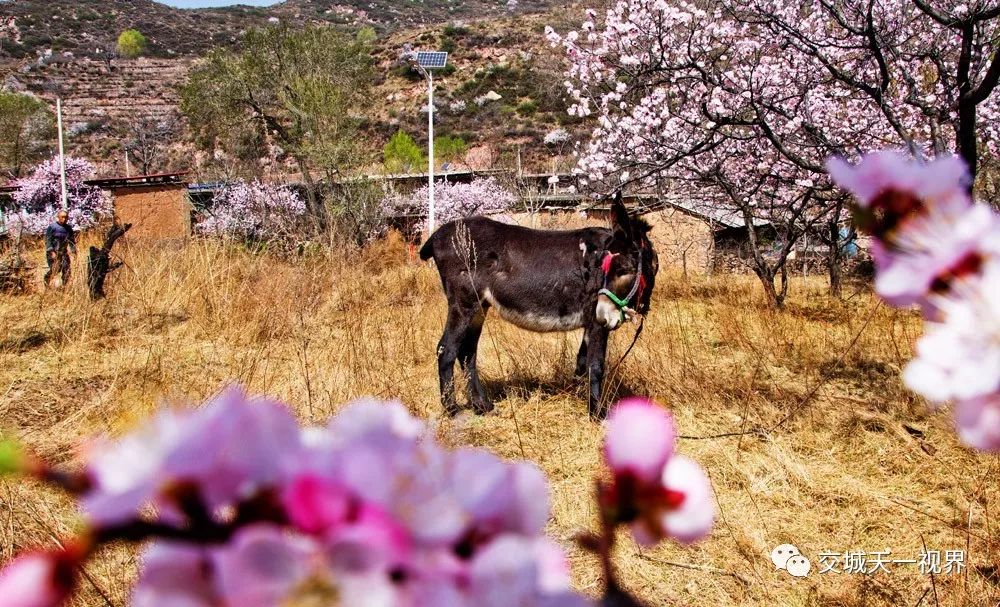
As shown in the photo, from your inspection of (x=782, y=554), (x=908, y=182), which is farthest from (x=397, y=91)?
(x=908, y=182)

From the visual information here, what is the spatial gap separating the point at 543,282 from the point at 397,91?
59.2 meters

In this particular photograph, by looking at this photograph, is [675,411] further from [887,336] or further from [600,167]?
[600,167]

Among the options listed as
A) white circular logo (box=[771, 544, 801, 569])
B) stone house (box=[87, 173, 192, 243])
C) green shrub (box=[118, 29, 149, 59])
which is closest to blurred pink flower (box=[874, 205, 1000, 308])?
white circular logo (box=[771, 544, 801, 569])

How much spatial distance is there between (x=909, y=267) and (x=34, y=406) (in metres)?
5.63

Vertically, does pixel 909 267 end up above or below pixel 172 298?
above

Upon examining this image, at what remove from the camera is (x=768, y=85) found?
677 centimetres

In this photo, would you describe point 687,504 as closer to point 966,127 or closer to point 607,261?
point 966,127

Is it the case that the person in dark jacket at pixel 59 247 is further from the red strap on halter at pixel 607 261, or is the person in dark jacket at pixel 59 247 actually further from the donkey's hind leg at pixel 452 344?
the red strap on halter at pixel 607 261

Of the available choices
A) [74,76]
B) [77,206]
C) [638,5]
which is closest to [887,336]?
[638,5]

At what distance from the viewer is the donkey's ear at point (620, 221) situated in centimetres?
476

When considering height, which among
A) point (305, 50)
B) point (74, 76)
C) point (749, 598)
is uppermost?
point (74, 76)

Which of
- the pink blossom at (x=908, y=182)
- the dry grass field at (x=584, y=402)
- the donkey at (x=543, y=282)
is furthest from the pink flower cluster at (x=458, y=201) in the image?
the pink blossom at (x=908, y=182)

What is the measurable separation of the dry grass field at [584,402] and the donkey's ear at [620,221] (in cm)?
108

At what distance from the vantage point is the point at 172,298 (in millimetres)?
7480
